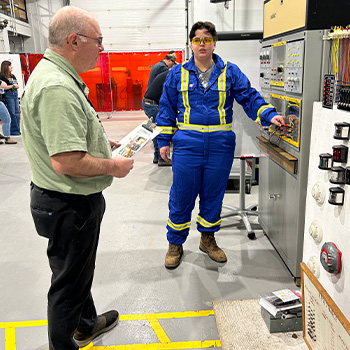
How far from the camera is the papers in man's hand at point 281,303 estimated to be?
195cm

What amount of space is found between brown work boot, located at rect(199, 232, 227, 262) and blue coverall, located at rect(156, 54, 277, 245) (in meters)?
0.32

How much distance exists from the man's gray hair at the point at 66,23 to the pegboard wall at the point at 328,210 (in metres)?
1.07

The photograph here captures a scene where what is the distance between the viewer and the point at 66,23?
1.41 meters

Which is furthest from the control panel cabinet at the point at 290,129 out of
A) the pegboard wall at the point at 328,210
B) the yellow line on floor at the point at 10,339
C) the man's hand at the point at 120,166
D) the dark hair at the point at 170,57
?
the dark hair at the point at 170,57

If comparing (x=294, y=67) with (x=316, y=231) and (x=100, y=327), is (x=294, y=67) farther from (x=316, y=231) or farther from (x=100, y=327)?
(x=100, y=327)

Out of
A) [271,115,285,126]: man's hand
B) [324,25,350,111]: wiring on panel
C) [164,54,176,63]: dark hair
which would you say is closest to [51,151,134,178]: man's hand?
[324,25,350,111]: wiring on panel

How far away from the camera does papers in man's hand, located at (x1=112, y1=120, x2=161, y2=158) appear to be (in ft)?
5.62

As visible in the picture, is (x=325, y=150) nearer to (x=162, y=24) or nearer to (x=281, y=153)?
(x=281, y=153)

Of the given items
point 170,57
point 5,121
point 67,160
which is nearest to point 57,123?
point 67,160

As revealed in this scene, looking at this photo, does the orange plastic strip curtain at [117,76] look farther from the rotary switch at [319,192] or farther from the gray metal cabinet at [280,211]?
the rotary switch at [319,192]

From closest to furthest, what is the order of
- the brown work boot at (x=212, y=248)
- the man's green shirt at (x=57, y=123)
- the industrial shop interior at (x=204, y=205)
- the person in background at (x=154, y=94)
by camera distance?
1. the man's green shirt at (x=57, y=123)
2. the industrial shop interior at (x=204, y=205)
3. the brown work boot at (x=212, y=248)
4. the person in background at (x=154, y=94)

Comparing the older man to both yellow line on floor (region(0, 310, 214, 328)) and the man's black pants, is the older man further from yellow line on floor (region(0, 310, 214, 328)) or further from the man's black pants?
yellow line on floor (region(0, 310, 214, 328))

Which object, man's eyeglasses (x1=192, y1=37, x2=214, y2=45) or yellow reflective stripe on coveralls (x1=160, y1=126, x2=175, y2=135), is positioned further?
yellow reflective stripe on coveralls (x1=160, y1=126, x2=175, y2=135)

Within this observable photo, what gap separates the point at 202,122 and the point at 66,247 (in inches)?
53.1
